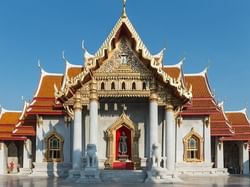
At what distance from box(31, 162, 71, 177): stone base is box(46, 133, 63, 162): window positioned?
0.43 metres

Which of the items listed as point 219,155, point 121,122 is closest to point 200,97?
point 219,155

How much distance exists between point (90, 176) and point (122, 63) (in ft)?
17.1

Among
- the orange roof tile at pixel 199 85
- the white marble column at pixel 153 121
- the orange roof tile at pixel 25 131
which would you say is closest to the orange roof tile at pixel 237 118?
the orange roof tile at pixel 199 85

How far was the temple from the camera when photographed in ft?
61.7

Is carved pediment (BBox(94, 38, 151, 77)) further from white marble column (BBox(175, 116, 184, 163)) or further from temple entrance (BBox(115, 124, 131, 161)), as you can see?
white marble column (BBox(175, 116, 184, 163))

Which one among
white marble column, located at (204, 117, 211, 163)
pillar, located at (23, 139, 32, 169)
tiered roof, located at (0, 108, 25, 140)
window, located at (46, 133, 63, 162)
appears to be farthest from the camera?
tiered roof, located at (0, 108, 25, 140)

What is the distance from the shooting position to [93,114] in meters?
19.0

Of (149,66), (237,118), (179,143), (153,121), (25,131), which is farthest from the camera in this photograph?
(237,118)

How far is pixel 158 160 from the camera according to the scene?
17984mm

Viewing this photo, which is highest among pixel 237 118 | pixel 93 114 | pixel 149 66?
pixel 149 66

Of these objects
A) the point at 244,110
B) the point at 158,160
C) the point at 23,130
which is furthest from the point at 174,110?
the point at 244,110

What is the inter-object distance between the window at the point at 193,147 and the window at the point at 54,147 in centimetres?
639

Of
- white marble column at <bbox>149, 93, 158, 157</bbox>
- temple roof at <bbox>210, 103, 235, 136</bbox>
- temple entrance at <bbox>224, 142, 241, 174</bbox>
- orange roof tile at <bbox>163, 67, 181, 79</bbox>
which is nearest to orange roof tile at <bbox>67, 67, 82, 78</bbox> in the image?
orange roof tile at <bbox>163, 67, 181, 79</bbox>

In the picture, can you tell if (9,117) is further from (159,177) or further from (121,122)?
(159,177)
